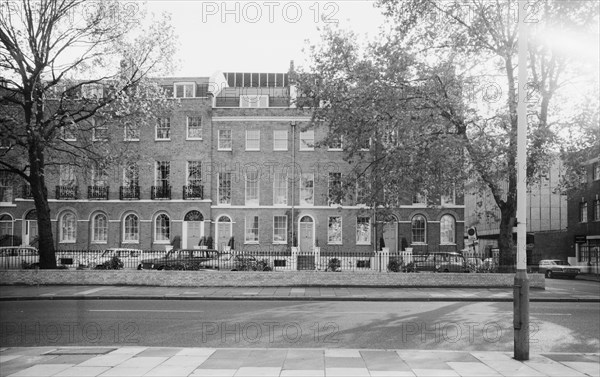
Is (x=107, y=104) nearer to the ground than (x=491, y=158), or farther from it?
farther from it

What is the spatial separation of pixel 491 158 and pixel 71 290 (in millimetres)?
18078

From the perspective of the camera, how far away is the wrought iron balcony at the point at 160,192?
139 feet

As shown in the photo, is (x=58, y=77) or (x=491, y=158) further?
(x=58, y=77)

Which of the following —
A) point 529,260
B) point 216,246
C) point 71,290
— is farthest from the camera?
point 529,260

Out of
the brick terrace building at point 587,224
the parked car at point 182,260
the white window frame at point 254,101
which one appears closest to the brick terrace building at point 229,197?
the white window frame at point 254,101

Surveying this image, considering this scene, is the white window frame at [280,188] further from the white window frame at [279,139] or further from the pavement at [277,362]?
the pavement at [277,362]

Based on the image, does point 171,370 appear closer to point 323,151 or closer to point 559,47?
point 559,47

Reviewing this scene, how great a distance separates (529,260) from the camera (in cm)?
5472

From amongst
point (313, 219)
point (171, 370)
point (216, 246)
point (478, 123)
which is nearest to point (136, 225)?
point (216, 246)

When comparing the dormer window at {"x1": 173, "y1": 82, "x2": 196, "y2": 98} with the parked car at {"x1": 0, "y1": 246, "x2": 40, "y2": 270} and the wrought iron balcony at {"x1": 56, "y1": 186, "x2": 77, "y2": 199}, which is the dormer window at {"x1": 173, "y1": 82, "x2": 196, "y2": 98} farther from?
the parked car at {"x1": 0, "y1": 246, "x2": 40, "y2": 270}

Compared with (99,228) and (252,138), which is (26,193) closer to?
(99,228)

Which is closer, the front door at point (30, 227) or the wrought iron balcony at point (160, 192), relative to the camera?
the wrought iron balcony at point (160, 192)

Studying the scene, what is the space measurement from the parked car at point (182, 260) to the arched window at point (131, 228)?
14.2 meters

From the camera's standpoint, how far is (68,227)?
43.2 metres
